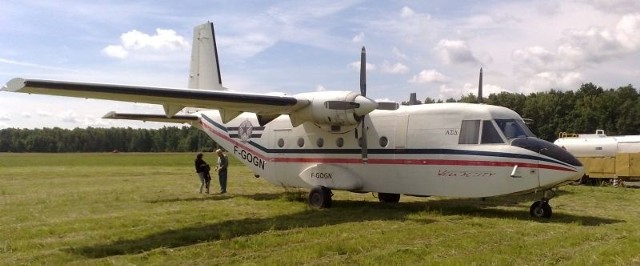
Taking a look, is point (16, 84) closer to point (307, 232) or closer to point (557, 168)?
Answer: point (307, 232)

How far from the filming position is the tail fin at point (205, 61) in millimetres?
19438

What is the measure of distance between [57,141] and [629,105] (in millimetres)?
127757

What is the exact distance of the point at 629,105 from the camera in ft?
244

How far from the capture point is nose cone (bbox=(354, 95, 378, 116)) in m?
13.2

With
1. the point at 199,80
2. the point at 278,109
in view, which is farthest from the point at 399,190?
the point at 199,80

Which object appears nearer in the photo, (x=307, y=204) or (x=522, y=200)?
(x=307, y=204)

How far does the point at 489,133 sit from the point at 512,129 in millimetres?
560

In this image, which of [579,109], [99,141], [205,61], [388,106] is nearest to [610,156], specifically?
[388,106]

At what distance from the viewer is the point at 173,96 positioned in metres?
11.4

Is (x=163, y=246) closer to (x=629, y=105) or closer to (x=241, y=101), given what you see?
(x=241, y=101)

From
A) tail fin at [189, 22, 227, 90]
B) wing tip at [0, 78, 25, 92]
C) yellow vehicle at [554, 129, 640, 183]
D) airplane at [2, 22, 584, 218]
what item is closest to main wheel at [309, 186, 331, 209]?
airplane at [2, 22, 584, 218]

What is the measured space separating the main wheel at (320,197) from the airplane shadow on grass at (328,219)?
0.32 m

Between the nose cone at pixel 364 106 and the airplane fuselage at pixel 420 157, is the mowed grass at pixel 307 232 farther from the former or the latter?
the nose cone at pixel 364 106

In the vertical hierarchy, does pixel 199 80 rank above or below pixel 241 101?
above
